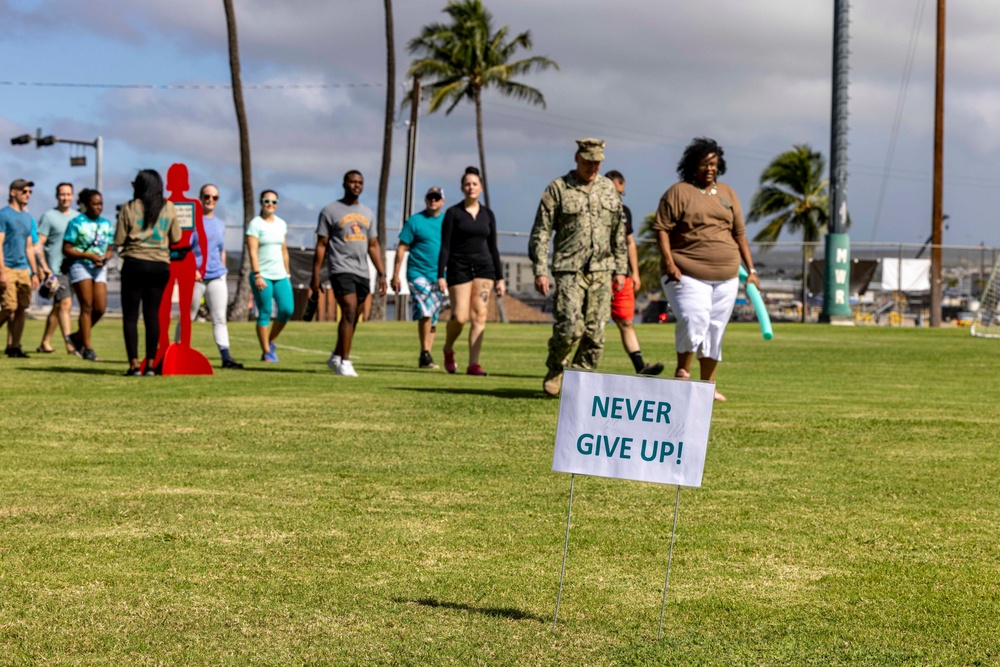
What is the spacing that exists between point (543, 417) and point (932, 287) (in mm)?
28101

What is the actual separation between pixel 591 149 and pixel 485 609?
617 cm

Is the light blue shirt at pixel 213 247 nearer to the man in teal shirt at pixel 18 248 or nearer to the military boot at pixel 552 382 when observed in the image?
the man in teal shirt at pixel 18 248

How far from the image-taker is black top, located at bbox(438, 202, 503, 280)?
12906 mm

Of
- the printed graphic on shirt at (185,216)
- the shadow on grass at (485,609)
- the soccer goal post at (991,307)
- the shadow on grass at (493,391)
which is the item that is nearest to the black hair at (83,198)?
the printed graphic on shirt at (185,216)

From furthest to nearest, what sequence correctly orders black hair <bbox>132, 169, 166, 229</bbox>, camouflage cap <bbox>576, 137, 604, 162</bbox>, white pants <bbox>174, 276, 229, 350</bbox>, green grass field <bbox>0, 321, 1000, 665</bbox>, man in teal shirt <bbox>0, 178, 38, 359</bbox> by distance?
man in teal shirt <bbox>0, 178, 38, 359</bbox>, white pants <bbox>174, 276, 229, 350</bbox>, black hair <bbox>132, 169, 166, 229</bbox>, camouflage cap <bbox>576, 137, 604, 162</bbox>, green grass field <bbox>0, 321, 1000, 665</bbox>

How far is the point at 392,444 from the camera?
758 centimetres

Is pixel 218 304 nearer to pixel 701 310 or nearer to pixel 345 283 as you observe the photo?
pixel 345 283

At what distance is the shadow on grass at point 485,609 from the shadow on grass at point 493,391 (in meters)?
6.41

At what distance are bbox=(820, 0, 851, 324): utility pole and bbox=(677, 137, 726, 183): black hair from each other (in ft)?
81.3

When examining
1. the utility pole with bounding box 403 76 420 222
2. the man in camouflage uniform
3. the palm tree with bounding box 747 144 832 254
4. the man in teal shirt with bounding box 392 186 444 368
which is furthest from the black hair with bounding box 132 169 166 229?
the palm tree with bounding box 747 144 832 254

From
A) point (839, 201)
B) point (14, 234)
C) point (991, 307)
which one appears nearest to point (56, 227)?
→ point (14, 234)

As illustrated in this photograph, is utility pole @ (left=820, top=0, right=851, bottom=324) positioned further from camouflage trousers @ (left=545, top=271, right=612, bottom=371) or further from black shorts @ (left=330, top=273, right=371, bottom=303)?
camouflage trousers @ (left=545, top=271, right=612, bottom=371)

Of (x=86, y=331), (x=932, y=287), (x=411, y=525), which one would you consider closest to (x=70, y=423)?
(x=411, y=525)

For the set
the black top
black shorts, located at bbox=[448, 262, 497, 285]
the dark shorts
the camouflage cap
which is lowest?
the dark shorts
